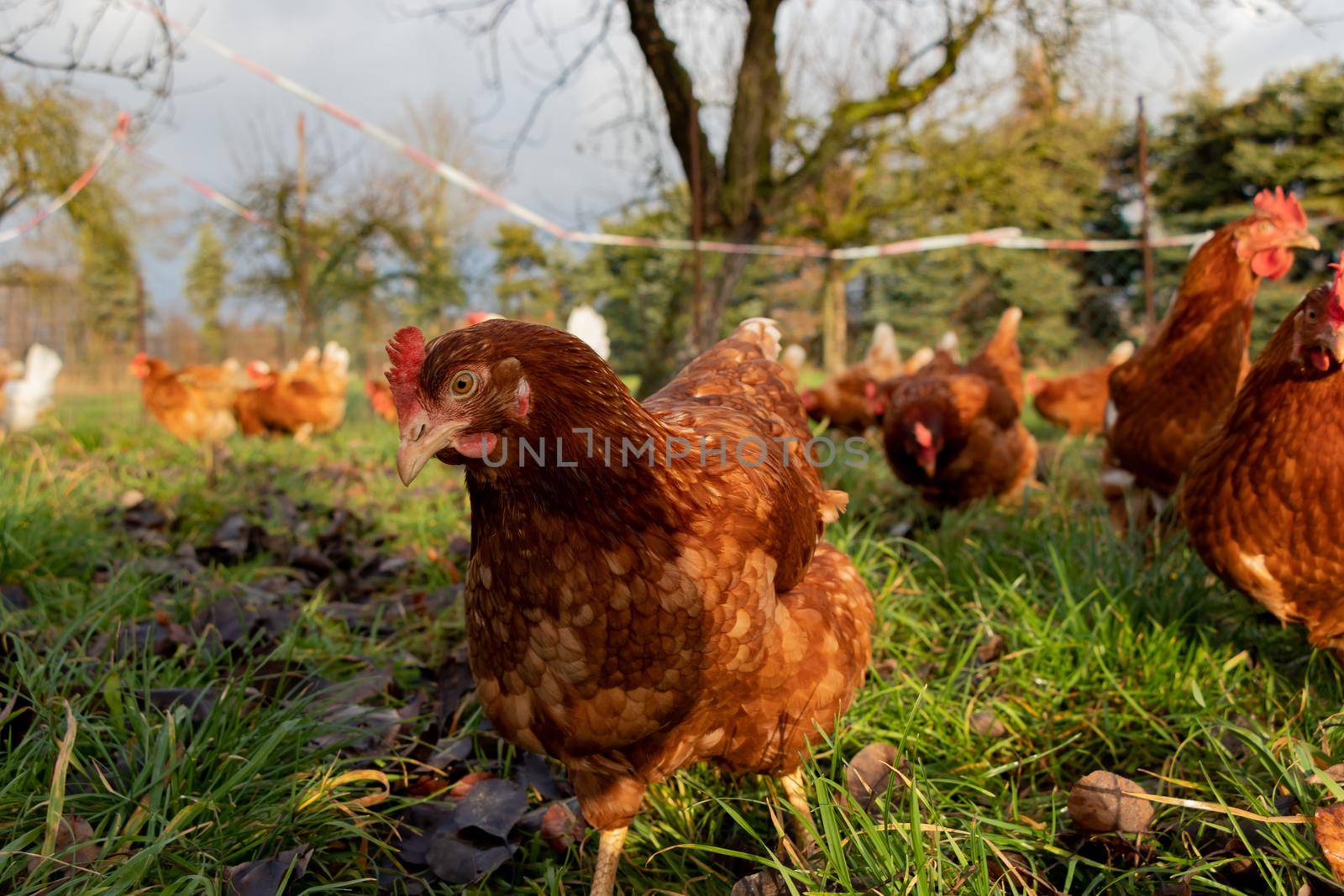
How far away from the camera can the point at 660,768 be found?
1442mm

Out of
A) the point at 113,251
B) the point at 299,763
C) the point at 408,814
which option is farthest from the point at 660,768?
the point at 113,251

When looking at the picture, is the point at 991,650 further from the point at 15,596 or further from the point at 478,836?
the point at 15,596

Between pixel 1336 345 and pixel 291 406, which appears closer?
pixel 1336 345

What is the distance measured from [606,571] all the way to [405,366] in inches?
19.5

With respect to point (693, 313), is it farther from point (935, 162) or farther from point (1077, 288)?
point (1077, 288)

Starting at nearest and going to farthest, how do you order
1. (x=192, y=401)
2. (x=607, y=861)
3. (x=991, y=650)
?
(x=607, y=861) < (x=991, y=650) < (x=192, y=401)

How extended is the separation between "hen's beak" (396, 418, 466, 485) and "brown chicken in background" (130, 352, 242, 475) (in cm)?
676

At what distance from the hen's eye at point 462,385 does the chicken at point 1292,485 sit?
1943mm

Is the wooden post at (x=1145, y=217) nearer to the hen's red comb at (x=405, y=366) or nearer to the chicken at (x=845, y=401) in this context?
the chicken at (x=845, y=401)

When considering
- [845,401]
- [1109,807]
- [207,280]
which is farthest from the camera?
[207,280]

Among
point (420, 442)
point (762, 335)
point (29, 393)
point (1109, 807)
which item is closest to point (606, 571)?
point (420, 442)

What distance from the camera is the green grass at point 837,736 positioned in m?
1.29

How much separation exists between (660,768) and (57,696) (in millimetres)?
1407

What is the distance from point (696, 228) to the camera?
18.4ft
